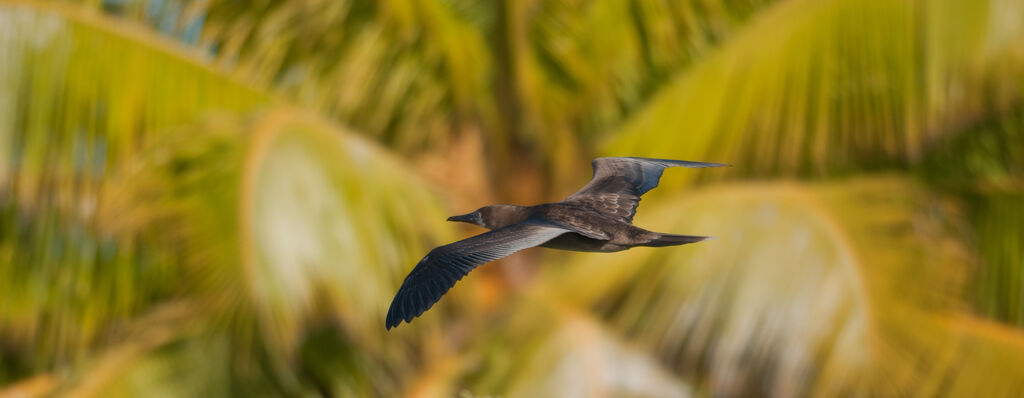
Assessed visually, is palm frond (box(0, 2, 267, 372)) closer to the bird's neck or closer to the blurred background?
the blurred background

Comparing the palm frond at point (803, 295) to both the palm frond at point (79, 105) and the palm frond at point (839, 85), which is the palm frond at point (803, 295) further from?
the palm frond at point (79, 105)

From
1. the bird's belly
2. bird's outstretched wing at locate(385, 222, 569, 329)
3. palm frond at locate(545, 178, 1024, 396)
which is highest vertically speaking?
bird's outstretched wing at locate(385, 222, 569, 329)

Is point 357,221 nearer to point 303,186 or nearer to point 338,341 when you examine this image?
point 303,186

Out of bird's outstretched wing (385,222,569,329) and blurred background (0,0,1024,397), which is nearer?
bird's outstretched wing (385,222,569,329)

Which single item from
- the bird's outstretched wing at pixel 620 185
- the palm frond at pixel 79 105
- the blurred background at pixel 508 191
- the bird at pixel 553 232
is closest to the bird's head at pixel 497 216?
the bird at pixel 553 232

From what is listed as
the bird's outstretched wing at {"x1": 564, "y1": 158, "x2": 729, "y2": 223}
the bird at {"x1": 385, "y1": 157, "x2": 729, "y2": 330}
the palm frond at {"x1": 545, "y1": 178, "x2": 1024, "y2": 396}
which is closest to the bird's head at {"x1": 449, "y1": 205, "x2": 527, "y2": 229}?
the bird at {"x1": 385, "y1": 157, "x2": 729, "y2": 330}

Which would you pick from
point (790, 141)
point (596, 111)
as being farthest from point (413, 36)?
point (790, 141)

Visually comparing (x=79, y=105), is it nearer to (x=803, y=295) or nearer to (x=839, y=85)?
(x=803, y=295)
